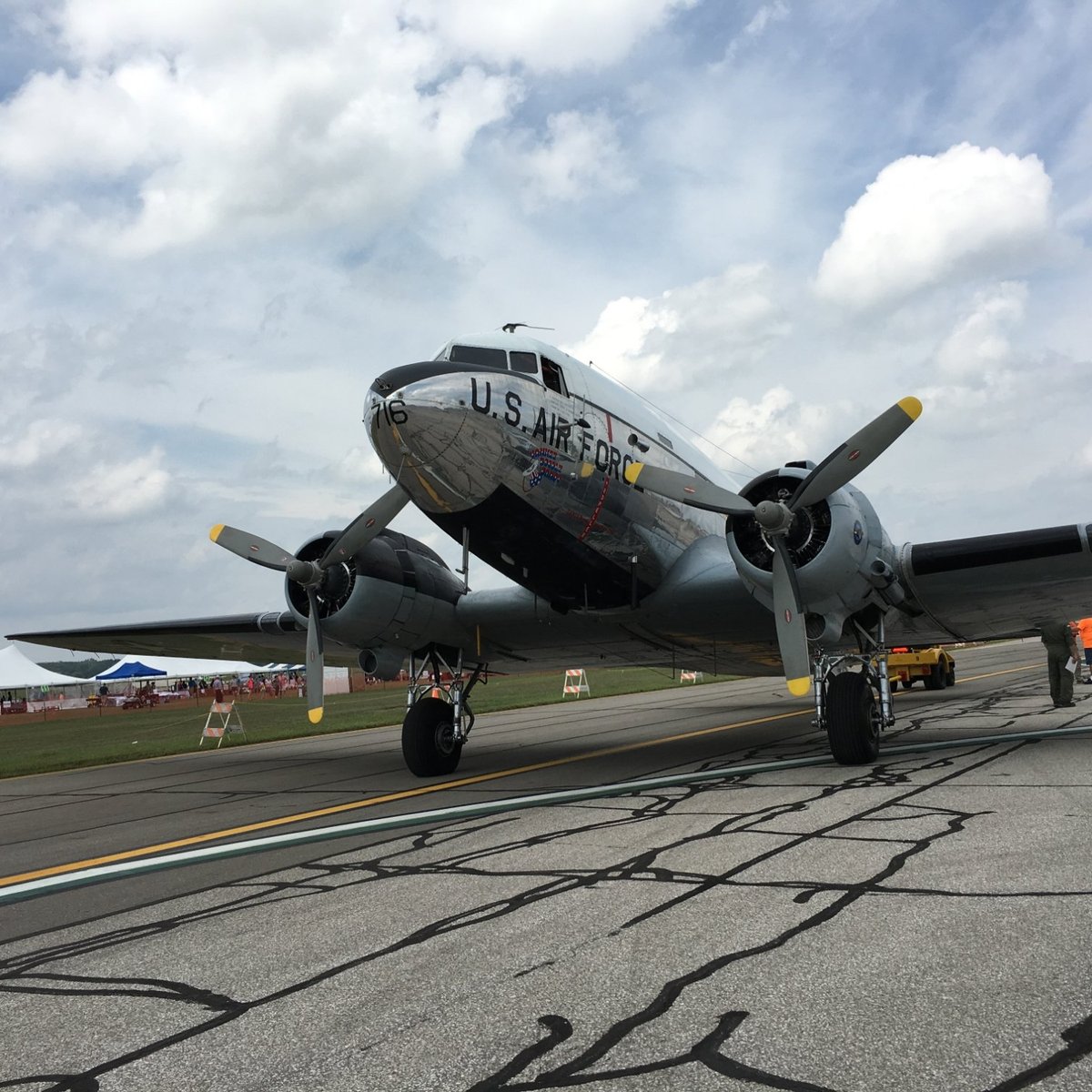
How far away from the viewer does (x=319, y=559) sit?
43.1 feet

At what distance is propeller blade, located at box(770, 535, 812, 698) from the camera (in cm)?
1037

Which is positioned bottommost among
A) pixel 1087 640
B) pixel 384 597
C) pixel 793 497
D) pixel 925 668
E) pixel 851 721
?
pixel 925 668

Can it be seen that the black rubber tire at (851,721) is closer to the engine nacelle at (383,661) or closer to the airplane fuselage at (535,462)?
the airplane fuselage at (535,462)

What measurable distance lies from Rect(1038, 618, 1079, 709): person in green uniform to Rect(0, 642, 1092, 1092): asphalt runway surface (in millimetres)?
8850

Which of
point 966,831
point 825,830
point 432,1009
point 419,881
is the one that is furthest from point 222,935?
point 966,831

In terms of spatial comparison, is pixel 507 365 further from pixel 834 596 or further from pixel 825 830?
pixel 825 830

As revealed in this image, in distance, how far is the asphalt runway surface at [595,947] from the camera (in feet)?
10.4

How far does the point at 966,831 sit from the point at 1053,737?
7.22 metres

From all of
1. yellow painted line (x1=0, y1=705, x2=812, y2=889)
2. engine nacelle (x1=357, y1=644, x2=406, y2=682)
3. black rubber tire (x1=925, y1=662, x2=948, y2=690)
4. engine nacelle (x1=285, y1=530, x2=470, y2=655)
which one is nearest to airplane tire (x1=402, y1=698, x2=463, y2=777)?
yellow painted line (x1=0, y1=705, x2=812, y2=889)

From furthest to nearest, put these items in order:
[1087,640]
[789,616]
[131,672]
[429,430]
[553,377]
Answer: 1. [131,672]
2. [1087,640]
3. [553,377]
4. [789,616]
5. [429,430]

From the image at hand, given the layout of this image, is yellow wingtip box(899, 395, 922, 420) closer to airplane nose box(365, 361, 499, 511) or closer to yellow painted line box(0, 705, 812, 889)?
airplane nose box(365, 361, 499, 511)

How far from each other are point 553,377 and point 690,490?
1994mm

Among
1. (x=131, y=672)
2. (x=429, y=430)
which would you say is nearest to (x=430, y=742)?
(x=429, y=430)

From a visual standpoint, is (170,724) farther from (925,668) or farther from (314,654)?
(925,668)
